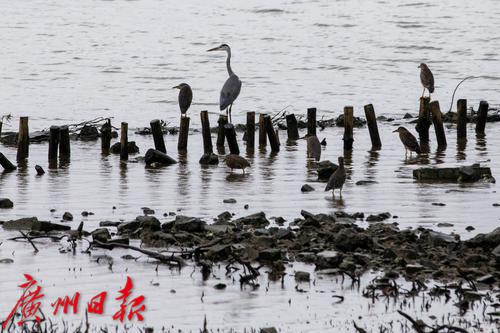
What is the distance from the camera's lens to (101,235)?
38.3 ft

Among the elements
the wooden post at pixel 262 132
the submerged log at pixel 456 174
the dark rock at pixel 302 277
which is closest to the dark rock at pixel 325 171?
the submerged log at pixel 456 174

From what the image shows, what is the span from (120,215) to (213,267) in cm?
328

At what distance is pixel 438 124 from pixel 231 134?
4.11m

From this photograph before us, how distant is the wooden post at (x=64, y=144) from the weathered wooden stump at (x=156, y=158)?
5.52 ft

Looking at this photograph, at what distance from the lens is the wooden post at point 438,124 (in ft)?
66.3

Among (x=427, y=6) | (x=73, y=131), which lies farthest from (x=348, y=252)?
(x=427, y=6)

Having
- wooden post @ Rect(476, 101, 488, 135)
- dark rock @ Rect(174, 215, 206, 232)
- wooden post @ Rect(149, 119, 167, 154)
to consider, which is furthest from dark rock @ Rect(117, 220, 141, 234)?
wooden post @ Rect(476, 101, 488, 135)

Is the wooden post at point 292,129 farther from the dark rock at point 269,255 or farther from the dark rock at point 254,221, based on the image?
the dark rock at point 269,255

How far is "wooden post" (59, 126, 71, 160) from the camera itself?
1894 centimetres

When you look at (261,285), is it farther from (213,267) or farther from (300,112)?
(300,112)

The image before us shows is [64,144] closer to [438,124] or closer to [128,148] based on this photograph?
[128,148]

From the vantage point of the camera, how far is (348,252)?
10914mm

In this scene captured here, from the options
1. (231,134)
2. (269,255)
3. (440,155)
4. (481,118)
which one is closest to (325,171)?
(231,134)

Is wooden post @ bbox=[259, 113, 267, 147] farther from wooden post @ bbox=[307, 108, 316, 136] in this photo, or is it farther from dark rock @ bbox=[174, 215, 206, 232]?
dark rock @ bbox=[174, 215, 206, 232]
